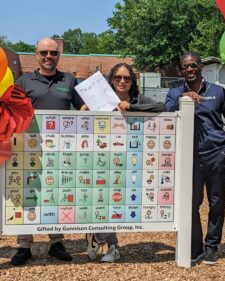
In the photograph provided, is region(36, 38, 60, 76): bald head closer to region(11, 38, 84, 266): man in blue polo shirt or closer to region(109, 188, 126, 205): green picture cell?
region(11, 38, 84, 266): man in blue polo shirt

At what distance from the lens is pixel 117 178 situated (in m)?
4.47

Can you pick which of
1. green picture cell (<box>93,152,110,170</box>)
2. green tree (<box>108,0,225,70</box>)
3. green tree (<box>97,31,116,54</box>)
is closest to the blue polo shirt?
green picture cell (<box>93,152,110,170</box>)

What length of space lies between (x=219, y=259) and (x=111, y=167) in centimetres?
153

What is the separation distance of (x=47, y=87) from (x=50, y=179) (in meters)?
0.87

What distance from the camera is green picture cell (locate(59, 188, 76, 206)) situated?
4.40 meters

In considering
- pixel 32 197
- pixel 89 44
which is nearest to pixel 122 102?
pixel 32 197

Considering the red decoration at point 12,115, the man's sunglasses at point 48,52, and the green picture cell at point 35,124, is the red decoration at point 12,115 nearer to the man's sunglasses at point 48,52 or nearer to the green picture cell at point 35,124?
the green picture cell at point 35,124

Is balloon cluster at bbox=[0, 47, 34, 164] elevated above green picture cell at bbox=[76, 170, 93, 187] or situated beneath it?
elevated above

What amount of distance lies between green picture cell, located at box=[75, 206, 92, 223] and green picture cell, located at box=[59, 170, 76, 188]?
227mm

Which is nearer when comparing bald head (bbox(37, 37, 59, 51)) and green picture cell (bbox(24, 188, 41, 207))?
green picture cell (bbox(24, 188, 41, 207))

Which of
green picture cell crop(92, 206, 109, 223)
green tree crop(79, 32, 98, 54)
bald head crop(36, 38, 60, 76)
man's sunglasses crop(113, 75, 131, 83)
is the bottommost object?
green picture cell crop(92, 206, 109, 223)

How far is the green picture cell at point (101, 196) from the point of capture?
446 cm

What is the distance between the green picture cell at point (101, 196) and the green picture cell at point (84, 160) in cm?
23

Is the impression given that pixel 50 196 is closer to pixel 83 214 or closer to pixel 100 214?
pixel 83 214
